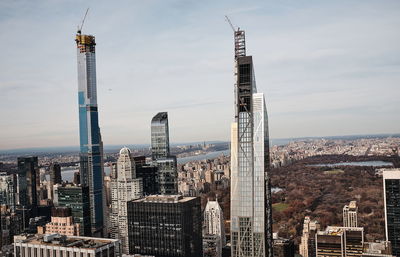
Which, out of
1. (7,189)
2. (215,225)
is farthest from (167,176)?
(7,189)

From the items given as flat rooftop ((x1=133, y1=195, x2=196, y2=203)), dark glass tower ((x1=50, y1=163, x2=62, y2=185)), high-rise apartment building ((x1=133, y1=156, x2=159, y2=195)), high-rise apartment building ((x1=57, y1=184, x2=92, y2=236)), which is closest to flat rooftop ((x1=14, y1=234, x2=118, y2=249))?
flat rooftop ((x1=133, y1=195, x2=196, y2=203))

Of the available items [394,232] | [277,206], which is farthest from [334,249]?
[277,206]

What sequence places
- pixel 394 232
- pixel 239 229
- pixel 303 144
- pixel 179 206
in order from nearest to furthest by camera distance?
pixel 239 229, pixel 179 206, pixel 394 232, pixel 303 144

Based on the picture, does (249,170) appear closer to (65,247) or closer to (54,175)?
(65,247)

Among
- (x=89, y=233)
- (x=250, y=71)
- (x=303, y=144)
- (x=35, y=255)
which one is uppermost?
(x=250, y=71)

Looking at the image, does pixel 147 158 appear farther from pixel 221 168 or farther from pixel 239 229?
pixel 239 229

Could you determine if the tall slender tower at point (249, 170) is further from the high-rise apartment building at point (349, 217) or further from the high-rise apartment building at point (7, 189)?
the high-rise apartment building at point (7, 189)

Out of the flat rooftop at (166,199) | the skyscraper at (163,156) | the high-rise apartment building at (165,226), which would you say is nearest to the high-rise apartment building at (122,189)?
the skyscraper at (163,156)
